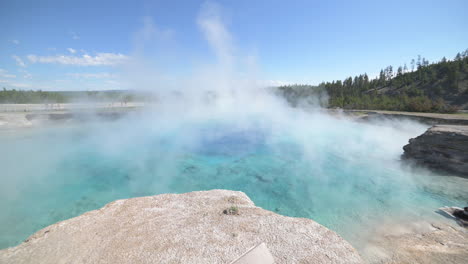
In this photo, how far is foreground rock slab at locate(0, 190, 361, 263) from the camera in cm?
368

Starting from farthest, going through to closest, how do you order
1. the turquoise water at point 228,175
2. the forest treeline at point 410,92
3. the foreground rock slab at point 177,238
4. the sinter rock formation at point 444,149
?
the forest treeline at point 410,92
the sinter rock formation at point 444,149
the turquoise water at point 228,175
the foreground rock slab at point 177,238

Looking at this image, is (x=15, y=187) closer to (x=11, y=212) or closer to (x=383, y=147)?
(x=11, y=212)

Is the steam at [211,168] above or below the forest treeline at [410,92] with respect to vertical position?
below

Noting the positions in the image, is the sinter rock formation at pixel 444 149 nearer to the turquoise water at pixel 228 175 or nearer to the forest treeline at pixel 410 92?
the turquoise water at pixel 228 175

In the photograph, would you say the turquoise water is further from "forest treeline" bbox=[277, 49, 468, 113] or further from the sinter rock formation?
"forest treeline" bbox=[277, 49, 468, 113]

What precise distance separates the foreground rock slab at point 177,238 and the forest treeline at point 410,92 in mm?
27380

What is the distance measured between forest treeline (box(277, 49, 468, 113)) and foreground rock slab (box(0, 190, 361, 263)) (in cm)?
2738

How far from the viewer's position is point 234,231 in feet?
14.2

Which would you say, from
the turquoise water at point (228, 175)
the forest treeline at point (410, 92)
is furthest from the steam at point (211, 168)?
the forest treeline at point (410, 92)

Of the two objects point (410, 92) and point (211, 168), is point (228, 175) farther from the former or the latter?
point (410, 92)

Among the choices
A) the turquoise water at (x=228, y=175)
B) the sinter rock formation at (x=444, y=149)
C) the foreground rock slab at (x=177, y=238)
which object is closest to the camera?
the foreground rock slab at (x=177, y=238)

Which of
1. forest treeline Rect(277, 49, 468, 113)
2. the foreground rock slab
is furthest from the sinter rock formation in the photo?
forest treeline Rect(277, 49, 468, 113)

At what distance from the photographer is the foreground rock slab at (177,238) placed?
12.1 ft

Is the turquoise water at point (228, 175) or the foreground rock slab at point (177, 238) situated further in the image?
the turquoise water at point (228, 175)
